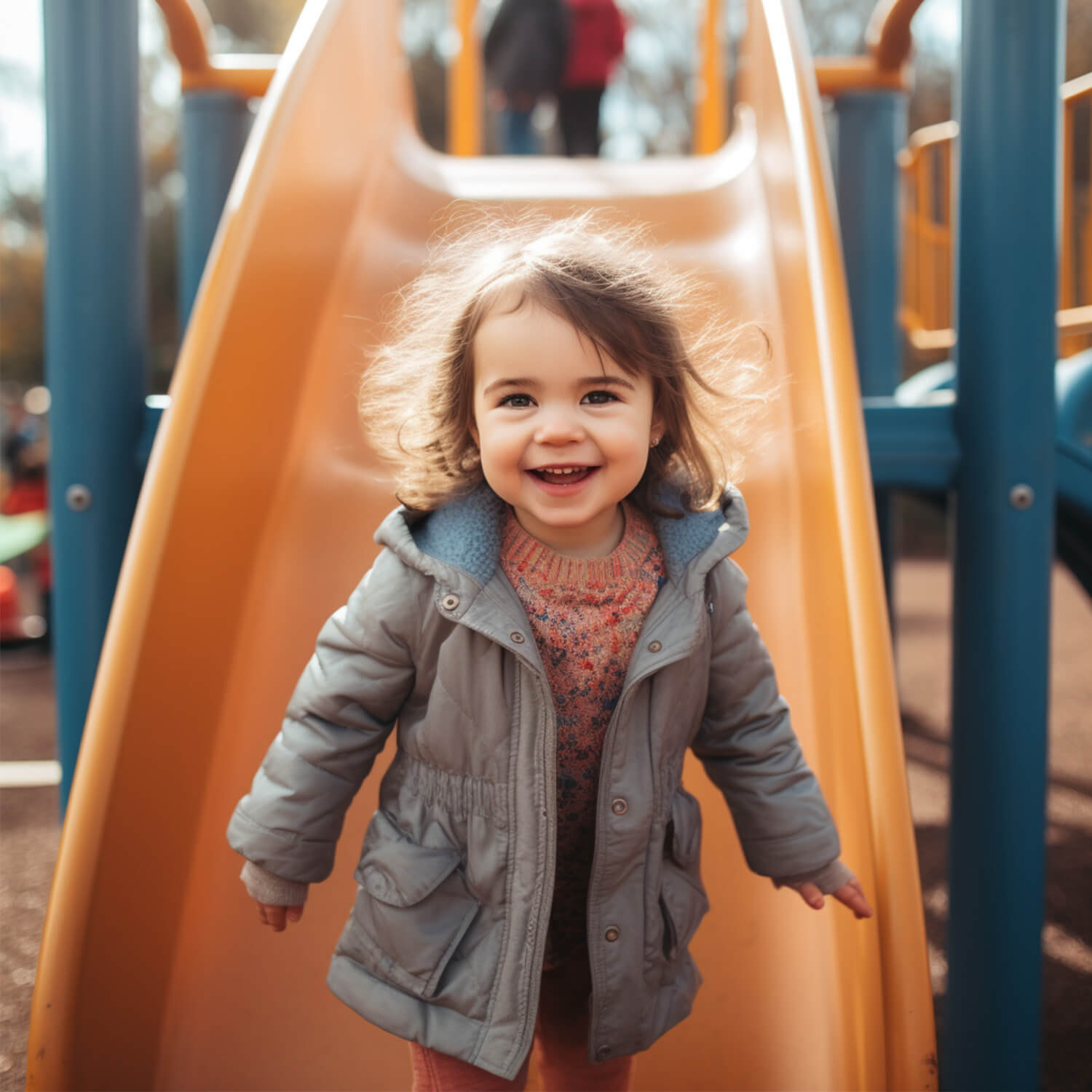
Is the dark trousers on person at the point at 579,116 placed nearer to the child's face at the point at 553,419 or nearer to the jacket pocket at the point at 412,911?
the child's face at the point at 553,419

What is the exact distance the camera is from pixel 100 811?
4.72ft

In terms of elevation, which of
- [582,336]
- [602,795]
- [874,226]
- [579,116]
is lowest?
[602,795]

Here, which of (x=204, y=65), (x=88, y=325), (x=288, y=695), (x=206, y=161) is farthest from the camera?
(x=206, y=161)

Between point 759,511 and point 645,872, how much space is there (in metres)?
0.92

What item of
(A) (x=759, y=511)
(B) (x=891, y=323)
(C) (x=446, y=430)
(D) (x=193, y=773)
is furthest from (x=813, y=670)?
(B) (x=891, y=323)

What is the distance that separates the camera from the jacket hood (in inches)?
48.4

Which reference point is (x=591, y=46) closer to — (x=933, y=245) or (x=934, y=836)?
(x=933, y=245)

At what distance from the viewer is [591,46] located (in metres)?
5.21

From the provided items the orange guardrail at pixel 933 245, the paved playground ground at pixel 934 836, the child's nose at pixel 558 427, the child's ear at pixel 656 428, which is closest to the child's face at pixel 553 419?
the child's nose at pixel 558 427

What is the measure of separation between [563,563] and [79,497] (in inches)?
→ 45.0

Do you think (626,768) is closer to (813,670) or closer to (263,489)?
(813,670)

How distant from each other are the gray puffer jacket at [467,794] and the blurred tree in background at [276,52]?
15984mm

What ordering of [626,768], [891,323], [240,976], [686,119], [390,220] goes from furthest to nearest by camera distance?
[686,119] < [891,323] < [390,220] < [240,976] < [626,768]

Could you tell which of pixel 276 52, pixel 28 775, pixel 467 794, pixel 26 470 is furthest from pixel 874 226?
pixel 276 52
